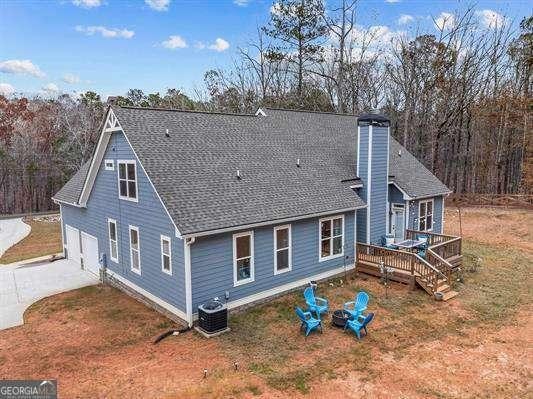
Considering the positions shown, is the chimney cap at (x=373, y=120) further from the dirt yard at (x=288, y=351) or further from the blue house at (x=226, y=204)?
the dirt yard at (x=288, y=351)

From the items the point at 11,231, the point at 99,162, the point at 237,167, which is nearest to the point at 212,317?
the point at 237,167

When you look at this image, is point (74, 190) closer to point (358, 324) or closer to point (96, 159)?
point (96, 159)

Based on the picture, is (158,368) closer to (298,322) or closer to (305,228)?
(298,322)

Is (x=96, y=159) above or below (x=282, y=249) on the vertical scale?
above

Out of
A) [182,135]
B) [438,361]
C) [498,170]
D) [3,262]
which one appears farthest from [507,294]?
[498,170]

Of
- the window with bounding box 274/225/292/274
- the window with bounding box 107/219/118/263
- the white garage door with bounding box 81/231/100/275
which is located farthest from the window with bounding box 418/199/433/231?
A: the white garage door with bounding box 81/231/100/275

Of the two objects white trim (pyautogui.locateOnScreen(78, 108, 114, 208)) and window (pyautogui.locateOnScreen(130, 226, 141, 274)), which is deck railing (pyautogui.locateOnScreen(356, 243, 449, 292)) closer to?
window (pyautogui.locateOnScreen(130, 226, 141, 274))

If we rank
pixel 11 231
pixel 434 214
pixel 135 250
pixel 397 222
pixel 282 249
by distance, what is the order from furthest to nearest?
pixel 11 231, pixel 434 214, pixel 397 222, pixel 135 250, pixel 282 249
